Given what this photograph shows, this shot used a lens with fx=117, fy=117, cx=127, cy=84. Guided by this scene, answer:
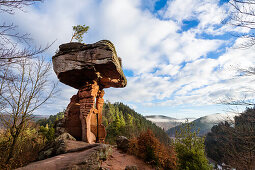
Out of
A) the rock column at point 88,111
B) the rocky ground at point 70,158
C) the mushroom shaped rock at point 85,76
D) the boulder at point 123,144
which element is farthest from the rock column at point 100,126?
the rocky ground at point 70,158

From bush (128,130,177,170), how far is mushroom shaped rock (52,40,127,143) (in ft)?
9.58

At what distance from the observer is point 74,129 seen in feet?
28.6

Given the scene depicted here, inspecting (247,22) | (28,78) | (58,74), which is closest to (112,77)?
(58,74)

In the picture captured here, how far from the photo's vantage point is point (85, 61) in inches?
314

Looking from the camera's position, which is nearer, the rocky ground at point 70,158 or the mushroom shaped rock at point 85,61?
the rocky ground at point 70,158

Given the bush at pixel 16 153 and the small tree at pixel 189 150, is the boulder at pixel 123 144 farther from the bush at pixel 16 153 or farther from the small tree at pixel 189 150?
the bush at pixel 16 153

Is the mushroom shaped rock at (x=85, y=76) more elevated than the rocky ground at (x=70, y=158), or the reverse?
the mushroom shaped rock at (x=85, y=76)

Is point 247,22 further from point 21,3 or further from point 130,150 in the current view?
point 130,150

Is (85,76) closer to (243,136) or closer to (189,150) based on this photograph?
(189,150)

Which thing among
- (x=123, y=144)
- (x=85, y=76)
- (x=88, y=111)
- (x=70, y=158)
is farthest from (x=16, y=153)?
(x=123, y=144)

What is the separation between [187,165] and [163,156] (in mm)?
3758

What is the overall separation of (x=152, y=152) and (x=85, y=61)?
777 cm

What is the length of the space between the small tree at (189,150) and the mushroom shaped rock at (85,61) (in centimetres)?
559

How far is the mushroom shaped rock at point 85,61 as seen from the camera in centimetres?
777
